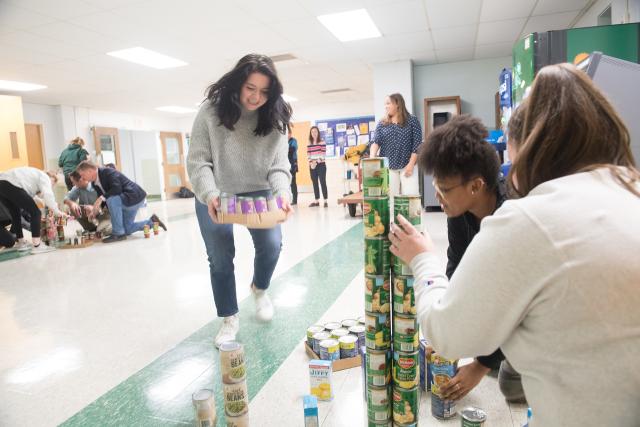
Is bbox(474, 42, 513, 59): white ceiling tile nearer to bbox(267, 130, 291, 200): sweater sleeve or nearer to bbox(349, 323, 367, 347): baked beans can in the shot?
bbox(267, 130, 291, 200): sweater sleeve

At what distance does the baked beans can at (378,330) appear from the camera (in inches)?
47.3

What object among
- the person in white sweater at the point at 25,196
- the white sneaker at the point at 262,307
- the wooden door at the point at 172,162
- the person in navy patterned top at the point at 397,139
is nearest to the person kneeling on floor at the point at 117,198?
the person in white sweater at the point at 25,196

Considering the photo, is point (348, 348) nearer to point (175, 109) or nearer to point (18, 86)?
point (18, 86)

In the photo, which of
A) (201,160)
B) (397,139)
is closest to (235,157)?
(201,160)

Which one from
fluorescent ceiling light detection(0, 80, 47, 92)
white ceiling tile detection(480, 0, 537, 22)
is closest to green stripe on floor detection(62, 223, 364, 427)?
white ceiling tile detection(480, 0, 537, 22)

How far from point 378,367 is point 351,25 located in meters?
4.65

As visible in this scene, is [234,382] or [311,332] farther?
[311,332]

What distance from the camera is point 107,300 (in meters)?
2.79

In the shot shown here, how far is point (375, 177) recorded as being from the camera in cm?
115

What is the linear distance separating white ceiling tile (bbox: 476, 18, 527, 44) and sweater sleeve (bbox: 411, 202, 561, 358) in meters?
5.42

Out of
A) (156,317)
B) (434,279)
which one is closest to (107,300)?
(156,317)

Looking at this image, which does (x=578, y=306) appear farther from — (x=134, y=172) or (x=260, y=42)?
(x=134, y=172)

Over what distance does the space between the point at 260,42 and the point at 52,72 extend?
3.40m

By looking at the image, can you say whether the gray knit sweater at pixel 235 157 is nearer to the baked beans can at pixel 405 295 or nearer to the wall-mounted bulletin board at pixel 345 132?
the baked beans can at pixel 405 295
